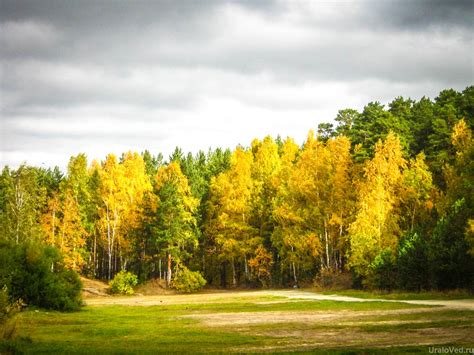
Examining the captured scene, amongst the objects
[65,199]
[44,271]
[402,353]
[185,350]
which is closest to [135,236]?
[65,199]

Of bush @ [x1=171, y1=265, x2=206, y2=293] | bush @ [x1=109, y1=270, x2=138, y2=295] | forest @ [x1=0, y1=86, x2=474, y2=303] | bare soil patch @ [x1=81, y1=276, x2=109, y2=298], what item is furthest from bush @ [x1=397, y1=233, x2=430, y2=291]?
bare soil patch @ [x1=81, y1=276, x2=109, y2=298]

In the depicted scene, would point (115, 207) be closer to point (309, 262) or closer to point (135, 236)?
point (135, 236)

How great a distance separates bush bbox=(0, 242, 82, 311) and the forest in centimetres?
23

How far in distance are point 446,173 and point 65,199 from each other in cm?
5381

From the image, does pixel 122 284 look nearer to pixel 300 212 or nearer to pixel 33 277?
pixel 300 212

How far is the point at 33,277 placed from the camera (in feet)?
128

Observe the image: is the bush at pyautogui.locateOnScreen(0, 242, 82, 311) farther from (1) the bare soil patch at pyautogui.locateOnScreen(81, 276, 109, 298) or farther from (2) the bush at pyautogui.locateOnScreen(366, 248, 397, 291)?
(1) the bare soil patch at pyautogui.locateOnScreen(81, 276, 109, 298)

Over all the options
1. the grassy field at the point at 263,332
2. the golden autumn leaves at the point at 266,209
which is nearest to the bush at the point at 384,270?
the golden autumn leaves at the point at 266,209

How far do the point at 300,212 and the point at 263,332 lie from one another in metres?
42.9

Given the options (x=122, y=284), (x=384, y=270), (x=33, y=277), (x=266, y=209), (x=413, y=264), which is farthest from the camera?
(x=266, y=209)

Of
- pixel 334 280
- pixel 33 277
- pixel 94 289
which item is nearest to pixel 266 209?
pixel 334 280

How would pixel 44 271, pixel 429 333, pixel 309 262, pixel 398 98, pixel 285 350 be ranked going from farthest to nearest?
pixel 398 98, pixel 309 262, pixel 44 271, pixel 429 333, pixel 285 350

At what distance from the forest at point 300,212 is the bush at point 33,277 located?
227 mm

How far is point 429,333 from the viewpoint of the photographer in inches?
757
